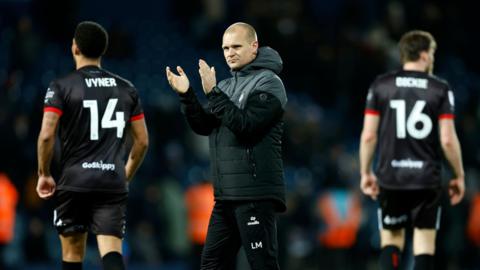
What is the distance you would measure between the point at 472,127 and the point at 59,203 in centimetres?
915

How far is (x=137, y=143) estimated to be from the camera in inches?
296

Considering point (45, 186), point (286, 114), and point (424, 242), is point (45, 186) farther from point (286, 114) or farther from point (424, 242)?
point (286, 114)

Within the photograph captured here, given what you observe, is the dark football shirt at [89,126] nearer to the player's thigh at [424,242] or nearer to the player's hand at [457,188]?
the player's thigh at [424,242]

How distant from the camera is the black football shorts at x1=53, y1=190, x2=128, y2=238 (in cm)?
718

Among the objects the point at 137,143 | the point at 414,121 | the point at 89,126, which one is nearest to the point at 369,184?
the point at 414,121


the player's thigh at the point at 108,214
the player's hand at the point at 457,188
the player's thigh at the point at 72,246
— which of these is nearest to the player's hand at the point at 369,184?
the player's hand at the point at 457,188

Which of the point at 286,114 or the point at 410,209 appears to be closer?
the point at 410,209

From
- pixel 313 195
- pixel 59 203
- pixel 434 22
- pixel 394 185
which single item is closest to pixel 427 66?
pixel 394 185

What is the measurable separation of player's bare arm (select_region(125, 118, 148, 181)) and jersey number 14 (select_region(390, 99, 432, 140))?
7.05 ft

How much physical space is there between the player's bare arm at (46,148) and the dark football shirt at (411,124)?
272 centimetres

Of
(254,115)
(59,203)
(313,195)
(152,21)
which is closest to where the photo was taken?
(254,115)

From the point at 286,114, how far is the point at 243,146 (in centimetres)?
862

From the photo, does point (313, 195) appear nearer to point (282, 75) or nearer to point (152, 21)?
point (282, 75)

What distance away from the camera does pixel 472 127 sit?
15.1 meters
